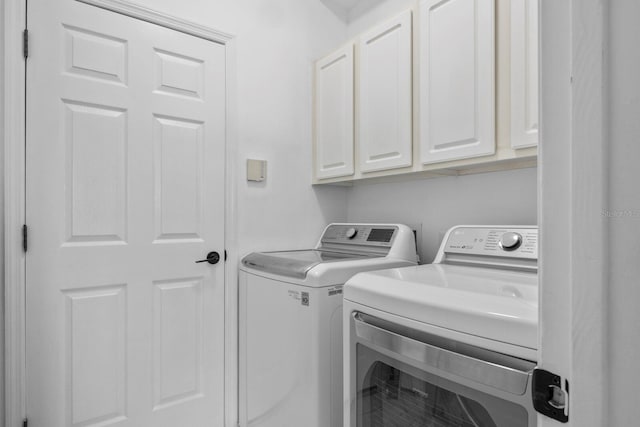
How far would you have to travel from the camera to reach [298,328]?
1502 mm

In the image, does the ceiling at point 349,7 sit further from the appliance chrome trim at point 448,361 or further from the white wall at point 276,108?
the appliance chrome trim at point 448,361

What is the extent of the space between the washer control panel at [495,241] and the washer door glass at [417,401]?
63 centimetres

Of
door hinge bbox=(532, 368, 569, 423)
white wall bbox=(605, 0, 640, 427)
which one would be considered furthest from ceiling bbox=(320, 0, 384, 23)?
door hinge bbox=(532, 368, 569, 423)

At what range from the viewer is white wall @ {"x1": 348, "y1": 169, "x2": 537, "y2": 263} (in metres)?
1.62

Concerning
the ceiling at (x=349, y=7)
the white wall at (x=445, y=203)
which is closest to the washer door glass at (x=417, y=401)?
the white wall at (x=445, y=203)

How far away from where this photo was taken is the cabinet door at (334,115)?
2039 millimetres

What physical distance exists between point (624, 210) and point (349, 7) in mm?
2533

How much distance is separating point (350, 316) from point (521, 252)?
0.69 meters

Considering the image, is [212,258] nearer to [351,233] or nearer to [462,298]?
[351,233]

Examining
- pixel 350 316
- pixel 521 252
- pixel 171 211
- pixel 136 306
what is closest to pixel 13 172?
pixel 171 211

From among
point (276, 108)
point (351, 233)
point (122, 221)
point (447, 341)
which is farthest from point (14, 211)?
point (447, 341)

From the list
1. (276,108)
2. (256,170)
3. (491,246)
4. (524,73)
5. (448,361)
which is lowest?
(448,361)

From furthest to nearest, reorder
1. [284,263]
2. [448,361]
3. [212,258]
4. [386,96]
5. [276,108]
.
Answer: [276,108] → [212,258] → [386,96] → [284,263] → [448,361]

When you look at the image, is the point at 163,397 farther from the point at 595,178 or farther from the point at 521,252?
the point at 595,178
